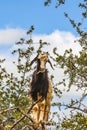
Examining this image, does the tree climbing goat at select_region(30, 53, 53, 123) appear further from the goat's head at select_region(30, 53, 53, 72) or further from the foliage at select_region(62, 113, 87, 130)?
the foliage at select_region(62, 113, 87, 130)

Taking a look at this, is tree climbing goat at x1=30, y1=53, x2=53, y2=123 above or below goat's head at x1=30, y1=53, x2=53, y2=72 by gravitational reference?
below

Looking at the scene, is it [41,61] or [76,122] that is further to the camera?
[76,122]

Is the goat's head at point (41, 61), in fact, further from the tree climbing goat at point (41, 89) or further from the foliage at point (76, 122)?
the foliage at point (76, 122)

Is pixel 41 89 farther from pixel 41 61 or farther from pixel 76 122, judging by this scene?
pixel 76 122

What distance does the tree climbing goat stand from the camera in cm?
715

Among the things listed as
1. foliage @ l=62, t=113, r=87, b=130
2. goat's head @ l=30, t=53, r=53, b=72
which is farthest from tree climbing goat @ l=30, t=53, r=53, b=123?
foliage @ l=62, t=113, r=87, b=130

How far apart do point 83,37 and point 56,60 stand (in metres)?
1.86

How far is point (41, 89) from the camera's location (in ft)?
23.8

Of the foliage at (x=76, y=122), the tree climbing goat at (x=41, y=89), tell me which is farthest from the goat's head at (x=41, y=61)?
the foliage at (x=76, y=122)

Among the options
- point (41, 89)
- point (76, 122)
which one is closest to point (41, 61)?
point (41, 89)

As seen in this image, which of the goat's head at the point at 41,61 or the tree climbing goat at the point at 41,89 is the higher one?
the goat's head at the point at 41,61

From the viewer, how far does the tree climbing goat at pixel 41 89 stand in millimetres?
7152

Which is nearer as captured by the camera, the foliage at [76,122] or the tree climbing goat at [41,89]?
the tree climbing goat at [41,89]

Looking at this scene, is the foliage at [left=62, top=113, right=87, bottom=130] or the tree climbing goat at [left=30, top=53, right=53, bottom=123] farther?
the foliage at [left=62, top=113, right=87, bottom=130]
